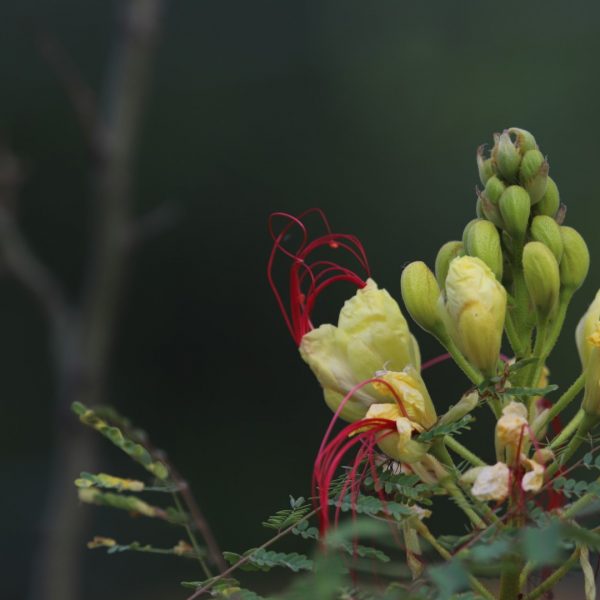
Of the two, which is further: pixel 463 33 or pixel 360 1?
pixel 360 1

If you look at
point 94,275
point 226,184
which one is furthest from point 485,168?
point 226,184

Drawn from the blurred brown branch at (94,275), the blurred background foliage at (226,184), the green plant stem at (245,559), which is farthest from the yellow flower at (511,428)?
the blurred background foliage at (226,184)

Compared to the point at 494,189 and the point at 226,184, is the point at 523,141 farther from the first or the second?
the point at 226,184

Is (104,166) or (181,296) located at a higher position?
(181,296)

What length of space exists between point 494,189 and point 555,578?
0.84 feet

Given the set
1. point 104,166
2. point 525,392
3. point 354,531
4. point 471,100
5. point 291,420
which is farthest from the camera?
point 291,420

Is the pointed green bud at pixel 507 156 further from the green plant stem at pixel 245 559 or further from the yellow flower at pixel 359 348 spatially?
the green plant stem at pixel 245 559

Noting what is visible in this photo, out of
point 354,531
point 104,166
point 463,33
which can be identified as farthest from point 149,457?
point 463,33

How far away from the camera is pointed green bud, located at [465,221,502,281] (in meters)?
0.78

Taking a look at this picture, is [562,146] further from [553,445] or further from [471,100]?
[553,445]

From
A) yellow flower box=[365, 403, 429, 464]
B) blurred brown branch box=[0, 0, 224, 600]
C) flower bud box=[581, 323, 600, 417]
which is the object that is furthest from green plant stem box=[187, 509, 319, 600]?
blurred brown branch box=[0, 0, 224, 600]

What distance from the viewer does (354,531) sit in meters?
0.43

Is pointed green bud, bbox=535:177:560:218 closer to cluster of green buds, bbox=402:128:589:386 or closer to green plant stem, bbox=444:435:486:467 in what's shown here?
cluster of green buds, bbox=402:128:589:386

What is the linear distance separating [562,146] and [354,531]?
13.7ft
